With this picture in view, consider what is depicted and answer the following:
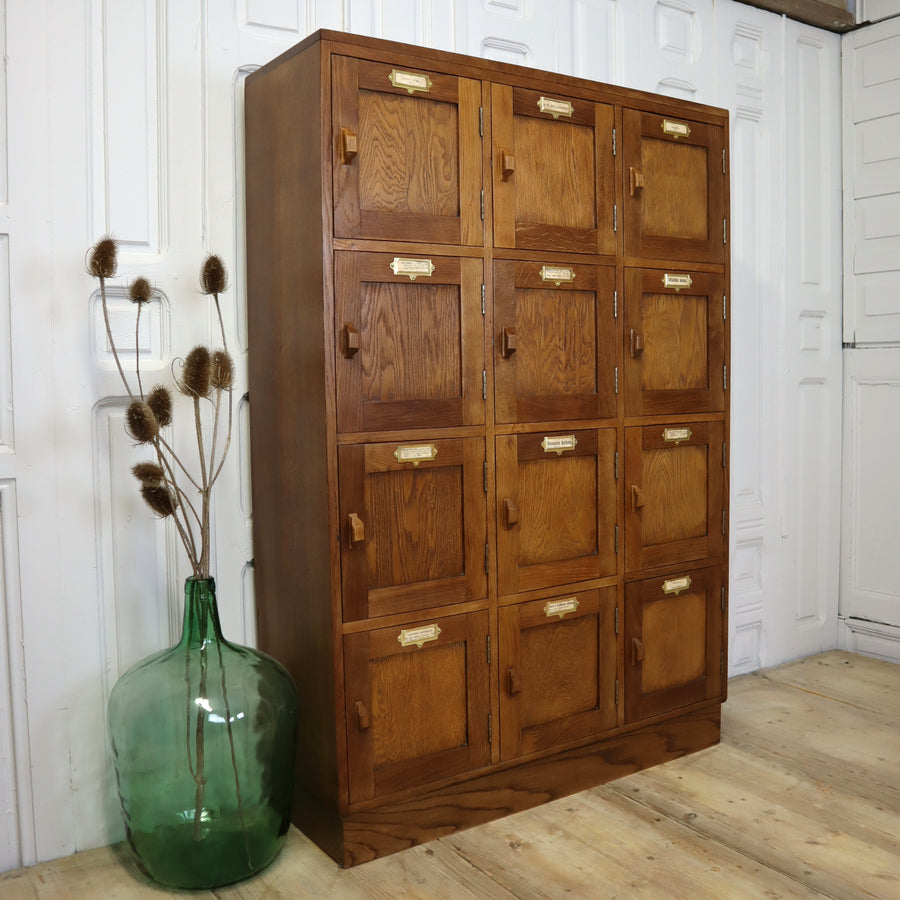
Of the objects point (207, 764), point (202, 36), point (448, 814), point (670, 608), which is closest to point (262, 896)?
point (207, 764)

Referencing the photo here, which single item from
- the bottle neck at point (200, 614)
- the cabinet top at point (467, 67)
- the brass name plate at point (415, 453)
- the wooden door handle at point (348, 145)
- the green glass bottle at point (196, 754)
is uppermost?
the cabinet top at point (467, 67)

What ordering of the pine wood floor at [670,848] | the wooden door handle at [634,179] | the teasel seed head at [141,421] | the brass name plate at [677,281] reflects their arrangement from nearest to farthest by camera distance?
1. the teasel seed head at [141,421]
2. the pine wood floor at [670,848]
3. the wooden door handle at [634,179]
4. the brass name plate at [677,281]

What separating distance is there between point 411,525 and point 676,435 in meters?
0.94

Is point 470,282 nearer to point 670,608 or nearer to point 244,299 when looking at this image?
point 244,299

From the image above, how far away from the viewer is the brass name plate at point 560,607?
8.61ft

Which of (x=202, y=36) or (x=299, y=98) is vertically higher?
(x=202, y=36)

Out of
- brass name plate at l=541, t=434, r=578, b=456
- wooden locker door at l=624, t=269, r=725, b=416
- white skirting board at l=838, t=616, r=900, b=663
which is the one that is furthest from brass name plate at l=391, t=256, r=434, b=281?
white skirting board at l=838, t=616, r=900, b=663

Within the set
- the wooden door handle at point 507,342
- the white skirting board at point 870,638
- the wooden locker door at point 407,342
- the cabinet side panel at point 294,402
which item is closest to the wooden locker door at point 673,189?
the wooden door handle at point 507,342

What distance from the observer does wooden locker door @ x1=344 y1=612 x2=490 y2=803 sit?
2312 mm

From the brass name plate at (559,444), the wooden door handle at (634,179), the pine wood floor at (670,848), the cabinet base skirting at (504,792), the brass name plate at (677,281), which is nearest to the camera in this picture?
the pine wood floor at (670,848)

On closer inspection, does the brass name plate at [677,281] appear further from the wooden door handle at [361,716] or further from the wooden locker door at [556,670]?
the wooden door handle at [361,716]

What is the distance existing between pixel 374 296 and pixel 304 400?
0.30m

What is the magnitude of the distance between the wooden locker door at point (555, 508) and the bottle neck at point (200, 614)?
2.41 ft

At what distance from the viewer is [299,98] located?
7.49ft
